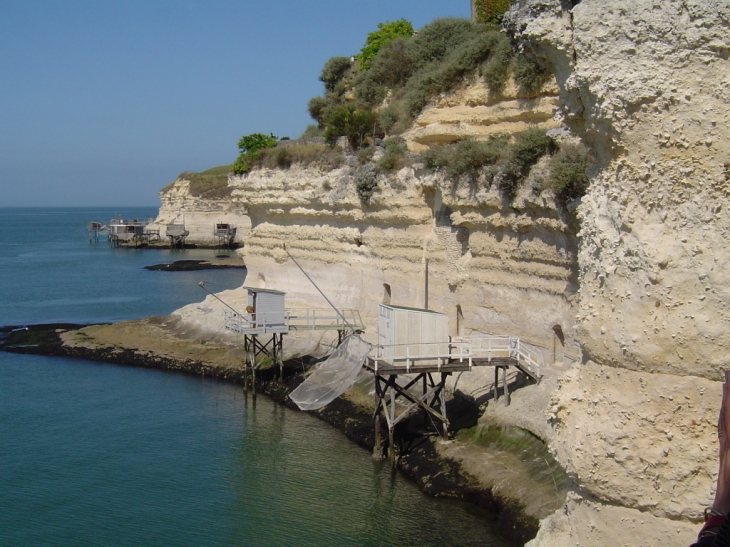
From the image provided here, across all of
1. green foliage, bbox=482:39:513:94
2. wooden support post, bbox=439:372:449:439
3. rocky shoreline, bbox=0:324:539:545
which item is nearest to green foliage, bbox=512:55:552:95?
green foliage, bbox=482:39:513:94

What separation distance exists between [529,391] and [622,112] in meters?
11.0

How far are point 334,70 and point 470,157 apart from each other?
63.7 ft

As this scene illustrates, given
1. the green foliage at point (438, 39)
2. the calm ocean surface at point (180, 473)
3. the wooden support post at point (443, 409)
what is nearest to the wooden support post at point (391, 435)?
the calm ocean surface at point (180, 473)

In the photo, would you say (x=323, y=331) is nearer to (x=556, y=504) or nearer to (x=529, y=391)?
(x=529, y=391)

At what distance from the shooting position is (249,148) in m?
39.2

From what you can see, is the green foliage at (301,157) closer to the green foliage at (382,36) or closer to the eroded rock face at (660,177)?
the green foliage at (382,36)

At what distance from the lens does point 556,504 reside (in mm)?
13102

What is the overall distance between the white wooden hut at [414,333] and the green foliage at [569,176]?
3.78 meters

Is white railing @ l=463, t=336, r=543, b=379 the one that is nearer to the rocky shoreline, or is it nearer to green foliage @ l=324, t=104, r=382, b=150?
the rocky shoreline

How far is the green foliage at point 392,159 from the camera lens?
79.0 ft

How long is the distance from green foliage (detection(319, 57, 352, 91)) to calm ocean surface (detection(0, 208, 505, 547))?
701 inches

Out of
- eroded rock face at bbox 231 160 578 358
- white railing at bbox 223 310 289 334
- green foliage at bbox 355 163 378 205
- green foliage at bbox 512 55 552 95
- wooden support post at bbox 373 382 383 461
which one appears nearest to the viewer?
wooden support post at bbox 373 382 383 461

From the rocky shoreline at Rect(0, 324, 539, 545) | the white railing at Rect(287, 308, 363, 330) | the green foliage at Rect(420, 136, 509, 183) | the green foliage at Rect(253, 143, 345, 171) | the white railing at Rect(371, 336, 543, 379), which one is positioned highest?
the green foliage at Rect(253, 143, 345, 171)

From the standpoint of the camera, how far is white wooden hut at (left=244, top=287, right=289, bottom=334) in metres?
23.8
